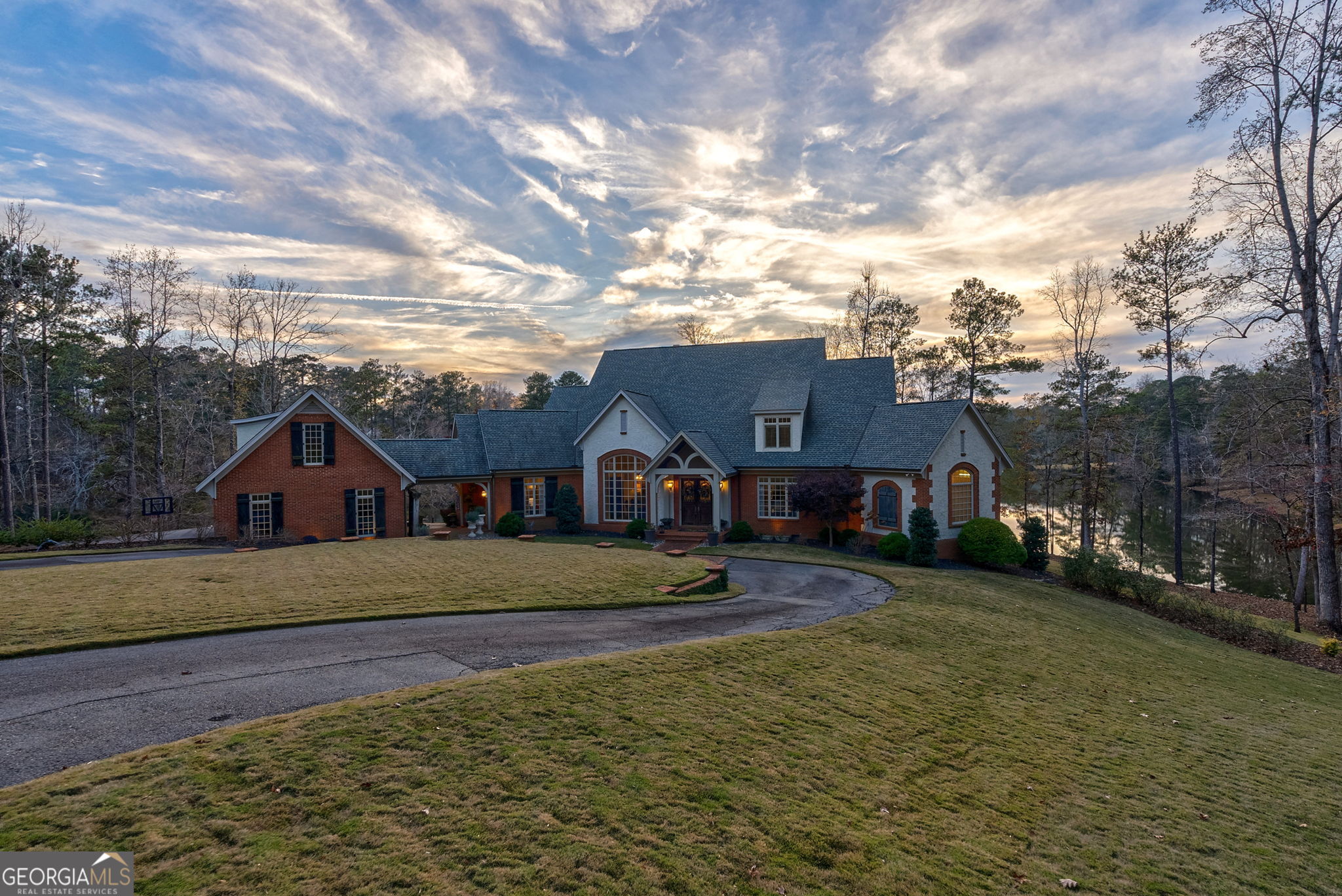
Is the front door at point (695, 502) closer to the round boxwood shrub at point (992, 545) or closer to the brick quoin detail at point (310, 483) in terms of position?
the round boxwood shrub at point (992, 545)

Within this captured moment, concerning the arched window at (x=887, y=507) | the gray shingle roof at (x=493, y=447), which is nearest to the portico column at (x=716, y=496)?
the arched window at (x=887, y=507)

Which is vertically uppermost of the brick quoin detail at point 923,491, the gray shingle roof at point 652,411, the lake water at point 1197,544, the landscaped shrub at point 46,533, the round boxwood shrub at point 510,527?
the gray shingle roof at point 652,411

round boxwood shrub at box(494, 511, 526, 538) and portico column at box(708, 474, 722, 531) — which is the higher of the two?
portico column at box(708, 474, 722, 531)

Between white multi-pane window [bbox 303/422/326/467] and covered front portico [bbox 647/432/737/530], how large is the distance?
15.1 m

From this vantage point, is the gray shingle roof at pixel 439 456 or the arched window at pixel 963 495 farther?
the gray shingle roof at pixel 439 456

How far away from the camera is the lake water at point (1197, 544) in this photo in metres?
30.8

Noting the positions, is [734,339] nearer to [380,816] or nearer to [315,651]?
[315,651]

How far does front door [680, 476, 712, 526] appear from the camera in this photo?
28156 millimetres

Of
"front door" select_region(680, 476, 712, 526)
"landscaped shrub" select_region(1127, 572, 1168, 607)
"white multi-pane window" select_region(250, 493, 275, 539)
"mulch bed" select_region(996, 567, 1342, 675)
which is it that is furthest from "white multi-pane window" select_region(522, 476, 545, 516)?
"landscaped shrub" select_region(1127, 572, 1168, 607)

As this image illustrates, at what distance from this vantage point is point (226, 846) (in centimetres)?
430

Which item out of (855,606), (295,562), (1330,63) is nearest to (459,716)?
(855,606)

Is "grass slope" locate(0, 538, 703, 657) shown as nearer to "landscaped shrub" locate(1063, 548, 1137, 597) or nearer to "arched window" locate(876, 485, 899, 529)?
"arched window" locate(876, 485, 899, 529)

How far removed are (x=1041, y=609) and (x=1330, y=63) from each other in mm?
20351

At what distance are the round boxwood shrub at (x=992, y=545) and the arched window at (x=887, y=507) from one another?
3.03 m
